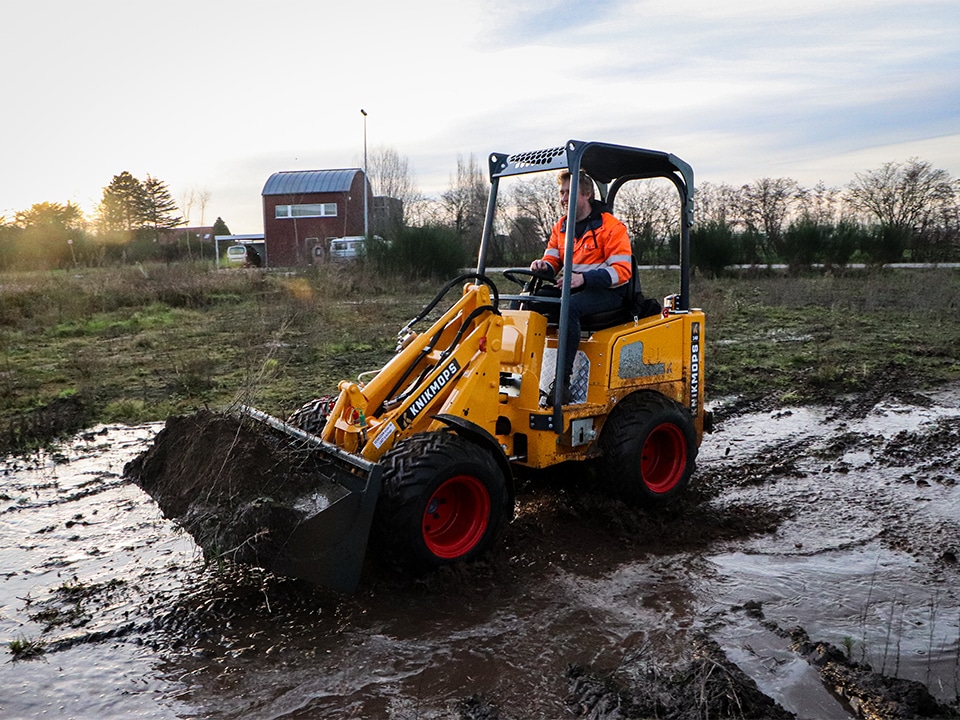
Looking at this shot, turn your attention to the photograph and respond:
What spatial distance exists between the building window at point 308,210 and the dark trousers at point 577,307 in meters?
43.3

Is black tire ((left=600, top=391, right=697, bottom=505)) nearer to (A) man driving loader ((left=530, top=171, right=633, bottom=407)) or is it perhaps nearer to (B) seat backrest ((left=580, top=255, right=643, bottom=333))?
(A) man driving loader ((left=530, top=171, right=633, bottom=407))

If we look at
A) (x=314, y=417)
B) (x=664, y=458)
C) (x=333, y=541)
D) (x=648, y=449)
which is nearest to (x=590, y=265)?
(x=648, y=449)

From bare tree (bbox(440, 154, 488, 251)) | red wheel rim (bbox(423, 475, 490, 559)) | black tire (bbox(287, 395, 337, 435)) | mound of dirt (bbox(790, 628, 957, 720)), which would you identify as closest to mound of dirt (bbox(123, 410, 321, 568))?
black tire (bbox(287, 395, 337, 435))

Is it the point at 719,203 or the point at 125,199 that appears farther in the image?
the point at 125,199

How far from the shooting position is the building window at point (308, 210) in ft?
156

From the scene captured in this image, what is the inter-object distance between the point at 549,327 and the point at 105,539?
3.33 meters

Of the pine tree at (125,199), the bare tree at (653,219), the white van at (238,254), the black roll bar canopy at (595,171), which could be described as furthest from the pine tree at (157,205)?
the black roll bar canopy at (595,171)

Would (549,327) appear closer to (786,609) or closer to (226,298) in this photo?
(786,609)

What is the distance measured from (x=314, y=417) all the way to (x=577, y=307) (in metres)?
1.96

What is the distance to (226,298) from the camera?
1962 centimetres

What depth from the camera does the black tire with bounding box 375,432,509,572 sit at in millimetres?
4383

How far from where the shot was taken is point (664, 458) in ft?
20.6

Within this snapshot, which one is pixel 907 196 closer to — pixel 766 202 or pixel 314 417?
pixel 766 202

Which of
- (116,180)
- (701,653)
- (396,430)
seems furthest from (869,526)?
(116,180)
